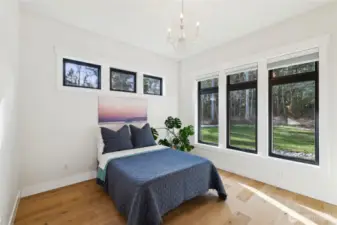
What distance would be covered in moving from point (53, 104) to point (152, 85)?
7.25 feet

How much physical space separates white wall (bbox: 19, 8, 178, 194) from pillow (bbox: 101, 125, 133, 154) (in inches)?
16.3

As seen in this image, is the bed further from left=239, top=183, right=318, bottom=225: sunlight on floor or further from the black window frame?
the black window frame

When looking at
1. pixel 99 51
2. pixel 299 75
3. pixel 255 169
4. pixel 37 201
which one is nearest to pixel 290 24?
pixel 299 75

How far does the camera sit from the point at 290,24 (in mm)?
2707

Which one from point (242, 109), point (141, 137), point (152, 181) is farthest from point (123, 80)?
point (242, 109)

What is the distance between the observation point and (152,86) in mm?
4262

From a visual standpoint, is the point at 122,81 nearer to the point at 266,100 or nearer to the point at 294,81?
the point at 266,100

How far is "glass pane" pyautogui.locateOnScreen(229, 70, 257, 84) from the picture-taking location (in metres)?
3.29

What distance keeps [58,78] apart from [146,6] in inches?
73.8

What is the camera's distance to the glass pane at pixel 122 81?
355 cm

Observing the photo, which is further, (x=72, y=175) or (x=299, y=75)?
(x=72, y=175)

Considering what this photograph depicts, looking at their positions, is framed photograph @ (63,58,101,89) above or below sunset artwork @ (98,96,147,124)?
above

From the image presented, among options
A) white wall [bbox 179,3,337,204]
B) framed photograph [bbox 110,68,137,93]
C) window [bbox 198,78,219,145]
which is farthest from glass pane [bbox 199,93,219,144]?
framed photograph [bbox 110,68,137,93]

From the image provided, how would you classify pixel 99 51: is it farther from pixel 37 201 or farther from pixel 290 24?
pixel 290 24
